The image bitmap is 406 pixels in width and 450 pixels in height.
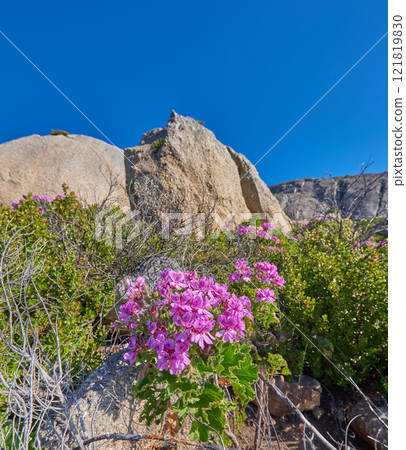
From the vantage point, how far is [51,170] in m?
9.91

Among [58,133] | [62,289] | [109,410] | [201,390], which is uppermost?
[58,133]

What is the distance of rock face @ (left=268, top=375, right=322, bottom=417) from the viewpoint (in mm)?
2633

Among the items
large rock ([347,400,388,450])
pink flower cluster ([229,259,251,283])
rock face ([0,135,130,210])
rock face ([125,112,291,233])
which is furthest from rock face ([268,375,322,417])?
rock face ([0,135,130,210])

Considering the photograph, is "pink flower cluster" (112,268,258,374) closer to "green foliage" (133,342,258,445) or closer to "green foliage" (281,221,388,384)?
"green foliage" (133,342,258,445)

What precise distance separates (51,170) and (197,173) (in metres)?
5.73

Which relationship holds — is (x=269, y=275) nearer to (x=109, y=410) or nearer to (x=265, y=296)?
(x=265, y=296)

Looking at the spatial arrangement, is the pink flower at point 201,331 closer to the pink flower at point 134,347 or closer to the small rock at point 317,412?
the pink flower at point 134,347

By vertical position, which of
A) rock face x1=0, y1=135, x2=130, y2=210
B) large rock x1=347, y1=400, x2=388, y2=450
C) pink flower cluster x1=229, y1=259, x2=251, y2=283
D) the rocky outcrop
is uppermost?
rock face x1=0, y1=135, x2=130, y2=210

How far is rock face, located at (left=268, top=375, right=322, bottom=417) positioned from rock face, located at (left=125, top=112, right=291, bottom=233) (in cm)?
483

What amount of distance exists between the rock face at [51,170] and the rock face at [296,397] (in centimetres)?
728

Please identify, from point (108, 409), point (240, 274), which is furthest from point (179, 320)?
point (240, 274)

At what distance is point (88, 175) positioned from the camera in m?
10.6

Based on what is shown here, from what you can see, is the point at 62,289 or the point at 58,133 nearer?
the point at 62,289

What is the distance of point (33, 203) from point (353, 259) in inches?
231
